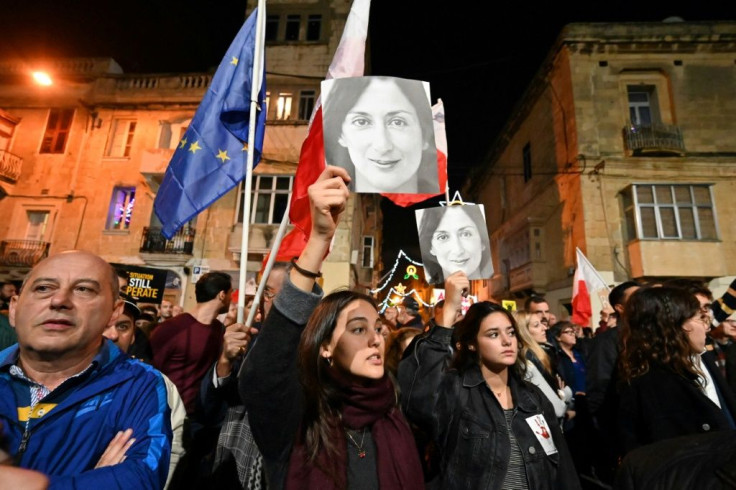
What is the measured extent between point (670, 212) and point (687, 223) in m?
0.76

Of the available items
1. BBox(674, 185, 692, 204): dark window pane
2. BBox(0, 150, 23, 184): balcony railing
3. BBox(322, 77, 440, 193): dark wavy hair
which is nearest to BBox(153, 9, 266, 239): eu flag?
BBox(322, 77, 440, 193): dark wavy hair

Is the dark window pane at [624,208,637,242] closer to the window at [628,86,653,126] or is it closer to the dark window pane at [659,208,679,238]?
the dark window pane at [659,208,679,238]

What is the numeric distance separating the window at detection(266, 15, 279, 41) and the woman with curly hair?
19.0 metres

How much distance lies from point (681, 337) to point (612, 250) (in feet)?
47.1

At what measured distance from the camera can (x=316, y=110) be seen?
3375 mm

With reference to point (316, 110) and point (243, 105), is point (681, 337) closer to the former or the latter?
point (316, 110)

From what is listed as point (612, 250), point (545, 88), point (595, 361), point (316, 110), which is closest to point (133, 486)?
point (316, 110)

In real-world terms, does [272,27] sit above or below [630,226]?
above

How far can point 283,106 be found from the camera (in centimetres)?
1694

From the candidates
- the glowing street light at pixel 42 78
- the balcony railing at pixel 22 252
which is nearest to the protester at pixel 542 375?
the balcony railing at pixel 22 252

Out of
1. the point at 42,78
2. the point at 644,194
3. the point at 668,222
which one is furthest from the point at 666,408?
the point at 42,78

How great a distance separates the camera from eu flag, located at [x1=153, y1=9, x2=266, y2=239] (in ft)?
11.7

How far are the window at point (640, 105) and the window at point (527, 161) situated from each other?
5047 millimetres

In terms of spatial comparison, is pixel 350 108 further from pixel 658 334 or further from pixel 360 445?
pixel 658 334
